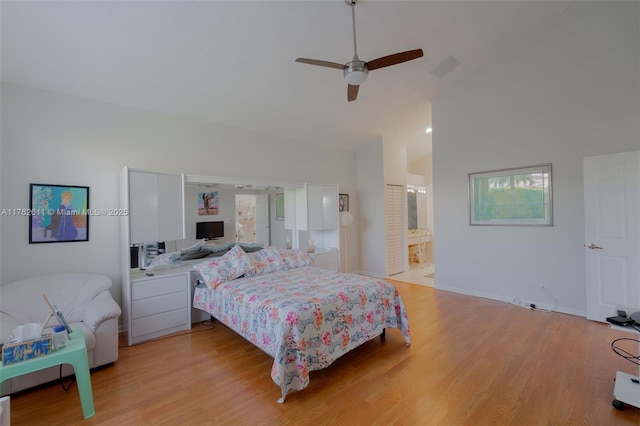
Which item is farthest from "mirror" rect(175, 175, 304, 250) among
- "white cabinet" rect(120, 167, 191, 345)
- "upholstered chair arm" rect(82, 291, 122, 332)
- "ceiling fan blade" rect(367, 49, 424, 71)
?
"ceiling fan blade" rect(367, 49, 424, 71)

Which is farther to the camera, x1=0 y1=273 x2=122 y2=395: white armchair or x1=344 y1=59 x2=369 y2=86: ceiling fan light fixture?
x1=344 y1=59 x2=369 y2=86: ceiling fan light fixture

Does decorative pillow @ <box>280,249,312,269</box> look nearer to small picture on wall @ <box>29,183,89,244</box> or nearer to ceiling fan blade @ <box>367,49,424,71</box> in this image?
small picture on wall @ <box>29,183,89,244</box>

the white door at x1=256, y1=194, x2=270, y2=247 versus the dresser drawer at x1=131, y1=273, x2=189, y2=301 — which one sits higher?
the white door at x1=256, y1=194, x2=270, y2=247

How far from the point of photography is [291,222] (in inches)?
200

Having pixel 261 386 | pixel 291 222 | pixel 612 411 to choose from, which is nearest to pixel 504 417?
pixel 612 411

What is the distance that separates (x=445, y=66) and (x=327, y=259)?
3613mm

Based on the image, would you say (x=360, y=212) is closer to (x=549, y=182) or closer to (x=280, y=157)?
(x=280, y=157)

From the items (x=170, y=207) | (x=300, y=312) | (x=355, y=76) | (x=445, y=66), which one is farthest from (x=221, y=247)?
(x=445, y=66)

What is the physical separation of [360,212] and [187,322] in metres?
4.13

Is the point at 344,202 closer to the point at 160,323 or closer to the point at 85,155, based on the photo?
the point at 160,323

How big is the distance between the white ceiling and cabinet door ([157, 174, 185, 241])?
3.27 feet

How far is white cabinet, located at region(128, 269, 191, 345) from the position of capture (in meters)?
3.12

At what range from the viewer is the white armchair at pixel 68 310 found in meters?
2.42

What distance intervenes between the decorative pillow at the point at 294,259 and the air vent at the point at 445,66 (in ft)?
11.2
